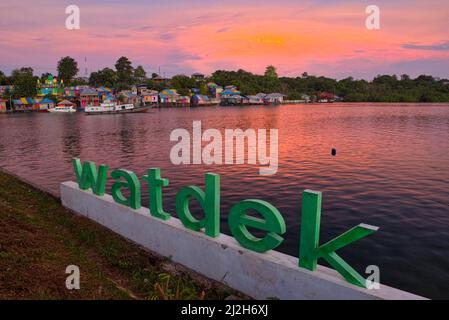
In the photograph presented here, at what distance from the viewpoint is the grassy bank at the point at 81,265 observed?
836 centimetres

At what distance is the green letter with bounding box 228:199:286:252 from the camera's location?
827 cm

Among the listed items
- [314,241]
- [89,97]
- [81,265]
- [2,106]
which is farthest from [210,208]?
[89,97]

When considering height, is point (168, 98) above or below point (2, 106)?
above

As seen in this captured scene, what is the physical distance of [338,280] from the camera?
24.1ft

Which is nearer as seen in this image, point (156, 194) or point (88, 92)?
point (156, 194)

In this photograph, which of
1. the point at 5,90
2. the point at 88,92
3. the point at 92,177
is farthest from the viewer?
→ the point at 88,92

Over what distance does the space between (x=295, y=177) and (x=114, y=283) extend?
17295 millimetres

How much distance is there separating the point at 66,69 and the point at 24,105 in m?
60.0

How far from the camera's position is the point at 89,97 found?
149m

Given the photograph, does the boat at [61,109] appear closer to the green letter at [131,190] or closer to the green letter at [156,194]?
the green letter at [131,190]

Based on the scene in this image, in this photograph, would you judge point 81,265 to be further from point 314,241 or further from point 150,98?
point 150,98

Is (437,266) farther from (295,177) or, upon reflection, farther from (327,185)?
(295,177)
